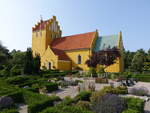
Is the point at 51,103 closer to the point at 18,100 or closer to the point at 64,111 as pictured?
the point at 64,111

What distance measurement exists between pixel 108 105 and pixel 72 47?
26.4 m

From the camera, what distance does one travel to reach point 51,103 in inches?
299

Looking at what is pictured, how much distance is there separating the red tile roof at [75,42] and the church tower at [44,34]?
6.78 ft

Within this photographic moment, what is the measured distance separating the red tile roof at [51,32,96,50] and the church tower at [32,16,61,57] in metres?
2.07

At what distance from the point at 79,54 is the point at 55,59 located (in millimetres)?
5300

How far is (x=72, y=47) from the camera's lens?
32.2 meters

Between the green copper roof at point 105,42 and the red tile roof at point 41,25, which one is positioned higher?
the red tile roof at point 41,25

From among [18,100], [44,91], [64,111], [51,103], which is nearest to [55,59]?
[44,91]

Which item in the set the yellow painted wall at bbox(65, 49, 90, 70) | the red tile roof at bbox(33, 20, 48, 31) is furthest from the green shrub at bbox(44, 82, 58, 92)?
the red tile roof at bbox(33, 20, 48, 31)

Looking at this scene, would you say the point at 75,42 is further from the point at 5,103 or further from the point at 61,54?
the point at 5,103

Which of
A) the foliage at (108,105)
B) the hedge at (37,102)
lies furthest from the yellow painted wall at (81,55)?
the foliage at (108,105)

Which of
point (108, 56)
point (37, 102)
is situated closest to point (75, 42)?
point (108, 56)

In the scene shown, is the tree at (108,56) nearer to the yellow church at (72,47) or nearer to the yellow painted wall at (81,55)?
the yellow church at (72,47)

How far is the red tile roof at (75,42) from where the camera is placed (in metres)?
30.9
